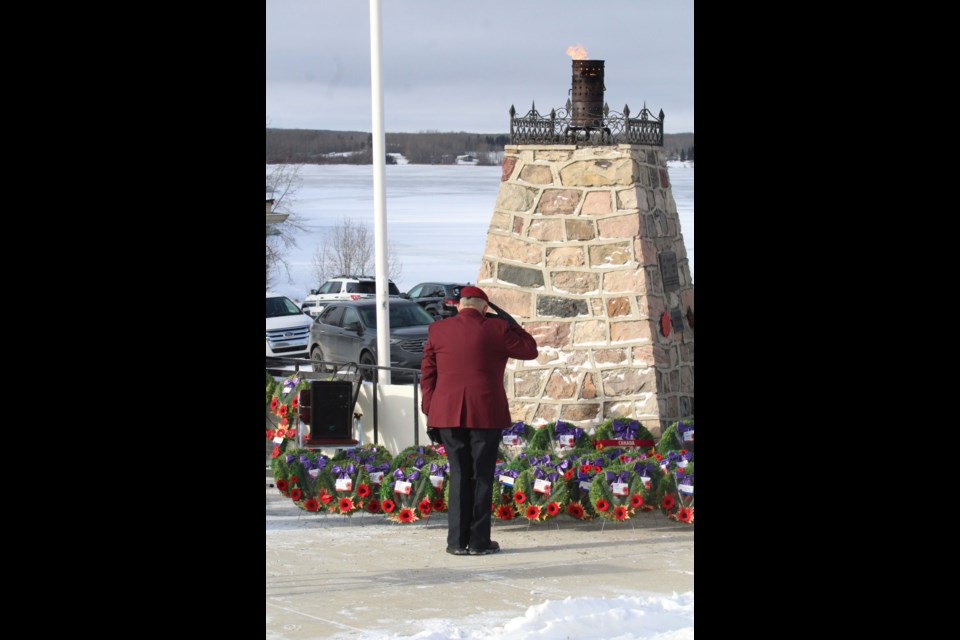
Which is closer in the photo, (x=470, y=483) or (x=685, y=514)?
(x=470, y=483)

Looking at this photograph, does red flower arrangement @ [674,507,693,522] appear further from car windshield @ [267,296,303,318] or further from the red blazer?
car windshield @ [267,296,303,318]

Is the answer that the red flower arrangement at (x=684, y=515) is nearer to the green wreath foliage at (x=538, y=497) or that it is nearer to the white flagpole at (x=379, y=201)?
the green wreath foliage at (x=538, y=497)

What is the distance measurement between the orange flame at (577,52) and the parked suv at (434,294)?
63.1 ft

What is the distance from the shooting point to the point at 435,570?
7402 mm

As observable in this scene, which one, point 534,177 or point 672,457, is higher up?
point 534,177

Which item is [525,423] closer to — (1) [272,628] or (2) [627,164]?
(2) [627,164]

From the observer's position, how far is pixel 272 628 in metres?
6.07

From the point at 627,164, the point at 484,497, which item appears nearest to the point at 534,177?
the point at 627,164

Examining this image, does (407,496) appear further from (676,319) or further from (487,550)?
(676,319)

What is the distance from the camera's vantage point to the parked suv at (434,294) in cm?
3138

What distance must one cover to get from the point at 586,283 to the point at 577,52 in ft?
5.81

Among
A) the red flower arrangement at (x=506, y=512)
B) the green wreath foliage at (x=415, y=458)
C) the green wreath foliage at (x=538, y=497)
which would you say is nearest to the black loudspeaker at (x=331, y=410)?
the green wreath foliage at (x=415, y=458)

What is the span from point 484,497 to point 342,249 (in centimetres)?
3880

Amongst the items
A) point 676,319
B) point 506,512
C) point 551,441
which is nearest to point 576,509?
point 506,512
